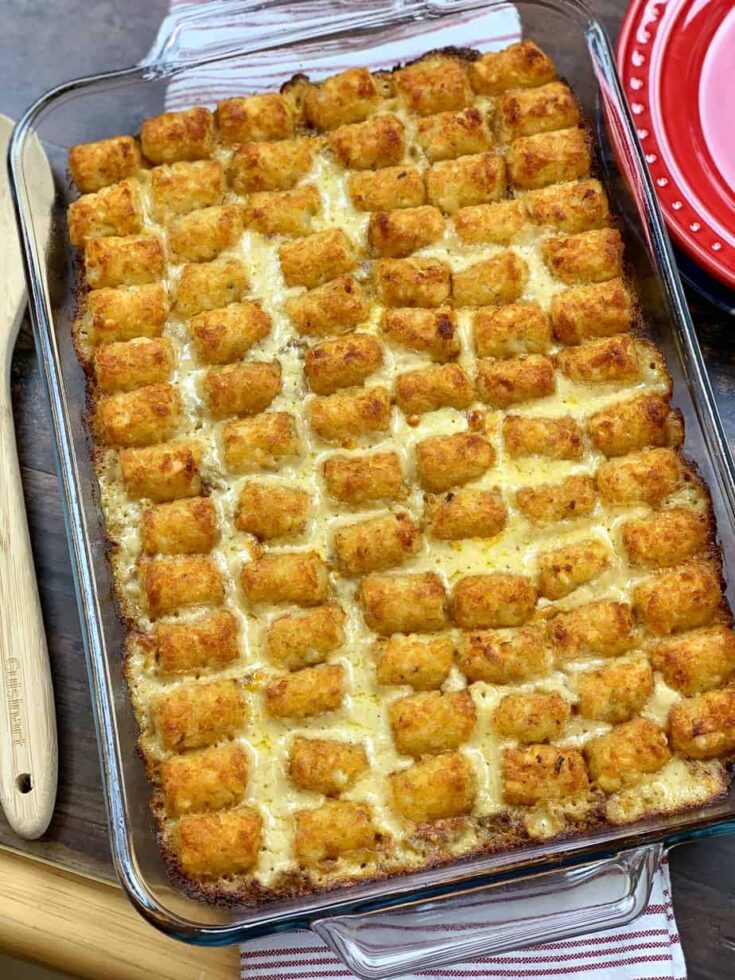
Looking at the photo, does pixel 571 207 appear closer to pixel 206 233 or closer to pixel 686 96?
pixel 686 96

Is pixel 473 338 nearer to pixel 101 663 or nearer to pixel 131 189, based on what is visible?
pixel 131 189

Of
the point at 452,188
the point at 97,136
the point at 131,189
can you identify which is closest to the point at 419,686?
the point at 452,188

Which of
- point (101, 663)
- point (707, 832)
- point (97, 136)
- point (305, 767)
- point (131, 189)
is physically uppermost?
point (97, 136)

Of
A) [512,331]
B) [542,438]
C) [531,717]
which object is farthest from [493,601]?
[512,331]

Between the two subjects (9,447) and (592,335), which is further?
(9,447)

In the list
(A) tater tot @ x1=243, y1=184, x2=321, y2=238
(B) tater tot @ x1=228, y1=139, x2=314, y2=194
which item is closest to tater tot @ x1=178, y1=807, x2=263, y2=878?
(A) tater tot @ x1=243, y1=184, x2=321, y2=238

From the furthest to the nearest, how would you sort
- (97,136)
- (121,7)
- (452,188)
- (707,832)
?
(121,7) → (97,136) → (452,188) → (707,832)

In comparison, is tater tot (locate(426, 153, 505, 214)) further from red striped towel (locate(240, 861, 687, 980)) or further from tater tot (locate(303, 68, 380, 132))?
red striped towel (locate(240, 861, 687, 980))

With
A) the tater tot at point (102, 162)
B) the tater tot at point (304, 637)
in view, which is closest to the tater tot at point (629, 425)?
the tater tot at point (304, 637)
